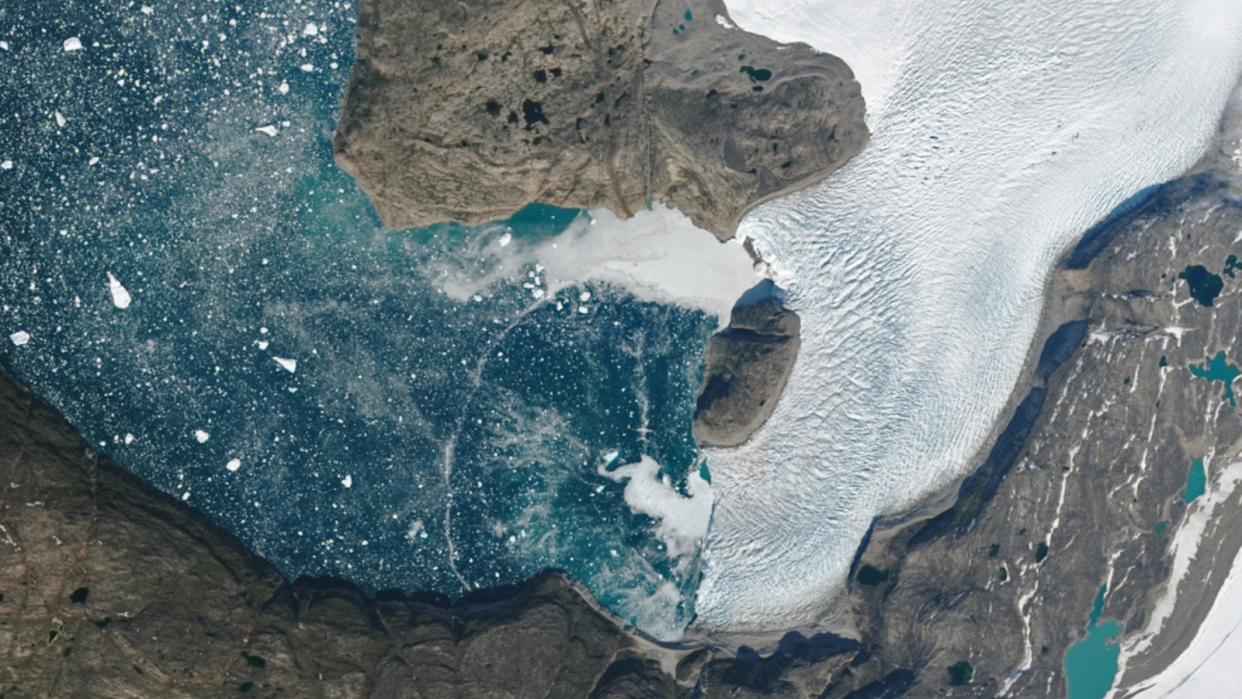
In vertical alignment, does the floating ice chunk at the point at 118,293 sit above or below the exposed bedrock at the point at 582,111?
below

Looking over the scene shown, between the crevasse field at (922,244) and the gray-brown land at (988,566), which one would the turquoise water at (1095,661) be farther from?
the crevasse field at (922,244)

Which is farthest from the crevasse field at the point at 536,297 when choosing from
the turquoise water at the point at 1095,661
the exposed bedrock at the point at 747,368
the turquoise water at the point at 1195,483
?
the turquoise water at the point at 1095,661

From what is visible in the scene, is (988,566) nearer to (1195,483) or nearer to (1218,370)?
(1195,483)

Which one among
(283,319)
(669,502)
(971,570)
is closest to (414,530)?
(283,319)

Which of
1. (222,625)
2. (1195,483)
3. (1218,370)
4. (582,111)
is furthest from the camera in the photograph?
(1195,483)

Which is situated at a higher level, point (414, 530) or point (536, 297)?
point (536, 297)
